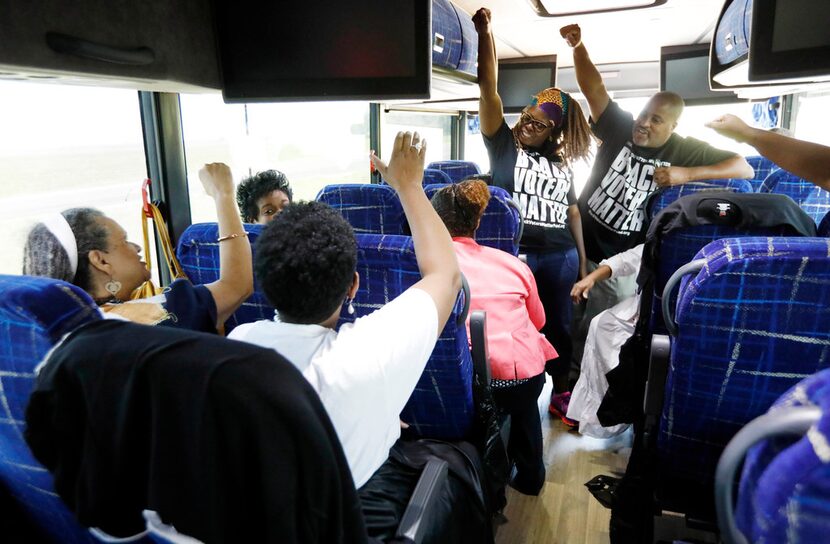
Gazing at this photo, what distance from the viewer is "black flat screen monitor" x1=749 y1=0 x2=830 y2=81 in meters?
1.60

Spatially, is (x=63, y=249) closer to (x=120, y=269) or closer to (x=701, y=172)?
(x=120, y=269)

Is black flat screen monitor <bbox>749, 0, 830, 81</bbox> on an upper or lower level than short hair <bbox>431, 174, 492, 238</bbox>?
upper

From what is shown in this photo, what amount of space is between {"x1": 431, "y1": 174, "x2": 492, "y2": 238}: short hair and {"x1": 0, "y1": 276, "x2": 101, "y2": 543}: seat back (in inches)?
57.7

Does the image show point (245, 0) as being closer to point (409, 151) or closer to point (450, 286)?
point (409, 151)

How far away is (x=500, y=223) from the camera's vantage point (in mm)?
2650

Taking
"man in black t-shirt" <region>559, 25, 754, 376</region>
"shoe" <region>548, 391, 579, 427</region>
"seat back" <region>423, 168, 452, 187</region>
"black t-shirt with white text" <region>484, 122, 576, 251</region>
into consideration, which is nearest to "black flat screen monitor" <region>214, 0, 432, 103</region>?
"black t-shirt with white text" <region>484, 122, 576, 251</region>

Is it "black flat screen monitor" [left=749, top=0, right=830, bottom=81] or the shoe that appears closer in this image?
"black flat screen monitor" [left=749, top=0, right=830, bottom=81]

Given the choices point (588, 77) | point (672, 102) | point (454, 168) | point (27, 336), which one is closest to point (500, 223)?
point (588, 77)

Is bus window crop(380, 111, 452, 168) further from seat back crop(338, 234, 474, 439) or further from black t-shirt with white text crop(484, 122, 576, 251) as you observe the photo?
seat back crop(338, 234, 474, 439)

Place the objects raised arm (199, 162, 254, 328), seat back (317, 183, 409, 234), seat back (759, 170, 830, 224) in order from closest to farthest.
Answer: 1. raised arm (199, 162, 254, 328)
2. seat back (317, 183, 409, 234)
3. seat back (759, 170, 830, 224)

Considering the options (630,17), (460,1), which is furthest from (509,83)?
(460,1)

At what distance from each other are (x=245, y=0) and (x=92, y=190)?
1199 mm

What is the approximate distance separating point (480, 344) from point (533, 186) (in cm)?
144

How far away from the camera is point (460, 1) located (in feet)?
13.8
